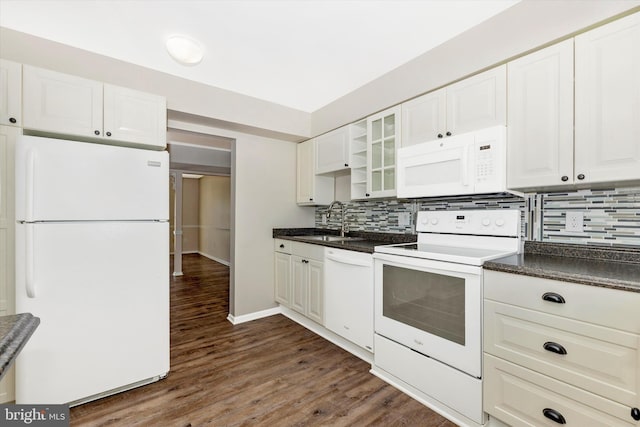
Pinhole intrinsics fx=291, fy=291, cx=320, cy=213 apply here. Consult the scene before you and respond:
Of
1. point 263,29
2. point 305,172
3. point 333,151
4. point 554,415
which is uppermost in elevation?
point 263,29

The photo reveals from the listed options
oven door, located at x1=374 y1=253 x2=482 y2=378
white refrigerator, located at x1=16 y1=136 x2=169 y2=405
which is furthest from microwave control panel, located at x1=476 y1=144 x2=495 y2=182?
white refrigerator, located at x1=16 y1=136 x2=169 y2=405

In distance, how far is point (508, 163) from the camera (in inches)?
70.6

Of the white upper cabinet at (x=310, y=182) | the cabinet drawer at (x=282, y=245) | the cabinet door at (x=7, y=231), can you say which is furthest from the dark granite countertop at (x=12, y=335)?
the white upper cabinet at (x=310, y=182)

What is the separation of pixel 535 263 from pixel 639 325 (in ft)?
1.55

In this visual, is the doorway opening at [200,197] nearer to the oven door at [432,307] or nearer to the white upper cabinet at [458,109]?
the white upper cabinet at [458,109]

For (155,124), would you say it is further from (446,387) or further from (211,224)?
(211,224)

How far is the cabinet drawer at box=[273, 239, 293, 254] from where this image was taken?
329 centimetres

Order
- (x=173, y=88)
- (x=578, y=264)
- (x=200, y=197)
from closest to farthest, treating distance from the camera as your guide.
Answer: (x=578, y=264), (x=173, y=88), (x=200, y=197)

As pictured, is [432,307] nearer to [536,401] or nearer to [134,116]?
[536,401]

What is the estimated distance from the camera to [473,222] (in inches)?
82.8

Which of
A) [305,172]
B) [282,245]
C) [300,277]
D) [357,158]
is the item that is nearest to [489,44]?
[357,158]

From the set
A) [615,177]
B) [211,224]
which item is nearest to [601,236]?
[615,177]

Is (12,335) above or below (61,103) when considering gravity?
below

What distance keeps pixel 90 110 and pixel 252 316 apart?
96.2 inches
